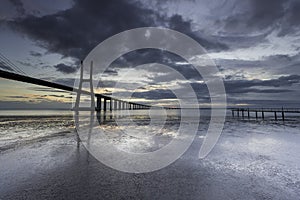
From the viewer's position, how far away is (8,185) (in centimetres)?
411

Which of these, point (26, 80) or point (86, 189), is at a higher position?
point (26, 80)

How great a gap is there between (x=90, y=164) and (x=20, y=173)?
1758 millimetres

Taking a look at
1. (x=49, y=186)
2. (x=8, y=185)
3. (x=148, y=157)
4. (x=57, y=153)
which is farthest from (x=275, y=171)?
(x=57, y=153)

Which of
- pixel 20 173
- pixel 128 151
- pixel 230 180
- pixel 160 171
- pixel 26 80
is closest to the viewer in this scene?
pixel 230 180

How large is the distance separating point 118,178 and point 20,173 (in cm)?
258

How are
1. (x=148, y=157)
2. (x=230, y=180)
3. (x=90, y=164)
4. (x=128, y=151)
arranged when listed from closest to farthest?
(x=230, y=180) < (x=90, y=164) < (x=148, y=157) < (x=128, y=151)

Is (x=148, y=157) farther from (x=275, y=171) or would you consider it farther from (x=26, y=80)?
(x=26, y=80)

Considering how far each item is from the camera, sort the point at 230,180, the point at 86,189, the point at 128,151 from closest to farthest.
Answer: the point at 86,189, the point at 230,180, the point at 128,151

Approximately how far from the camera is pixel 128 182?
438cm

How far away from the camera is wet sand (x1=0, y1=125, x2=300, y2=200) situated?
12.1ft

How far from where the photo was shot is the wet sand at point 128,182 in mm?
3697

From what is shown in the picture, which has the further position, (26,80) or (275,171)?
(26,80)

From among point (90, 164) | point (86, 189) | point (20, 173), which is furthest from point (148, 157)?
point (20, 173)

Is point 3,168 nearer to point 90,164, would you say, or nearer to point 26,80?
point 90,164
